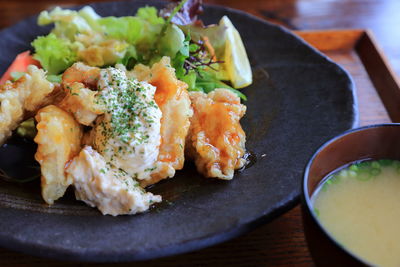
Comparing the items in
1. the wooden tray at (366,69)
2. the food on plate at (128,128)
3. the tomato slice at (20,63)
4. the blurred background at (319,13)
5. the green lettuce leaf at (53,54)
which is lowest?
the blurred background at (319,13)

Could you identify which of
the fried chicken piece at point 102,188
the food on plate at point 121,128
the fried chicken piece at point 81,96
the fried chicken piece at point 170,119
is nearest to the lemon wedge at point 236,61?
the food on plate at point 121,128

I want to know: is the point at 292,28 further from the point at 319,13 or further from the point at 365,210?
the point at 365,210

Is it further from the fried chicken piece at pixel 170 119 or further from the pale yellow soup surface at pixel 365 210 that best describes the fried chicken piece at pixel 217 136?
the pale yellow soup surface at pixel 365 210

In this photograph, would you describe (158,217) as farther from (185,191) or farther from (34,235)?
(34,235)

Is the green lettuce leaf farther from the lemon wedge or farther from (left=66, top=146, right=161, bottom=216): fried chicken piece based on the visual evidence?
(left=66, top=146, right=161, bottom=216): fried chicken piece

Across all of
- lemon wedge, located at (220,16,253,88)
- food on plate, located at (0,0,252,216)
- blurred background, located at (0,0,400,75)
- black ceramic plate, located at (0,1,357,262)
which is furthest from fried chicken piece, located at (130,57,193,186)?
blurred background, located at (0,0,400,75)

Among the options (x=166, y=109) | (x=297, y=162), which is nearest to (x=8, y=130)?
(x=166, y=109)
